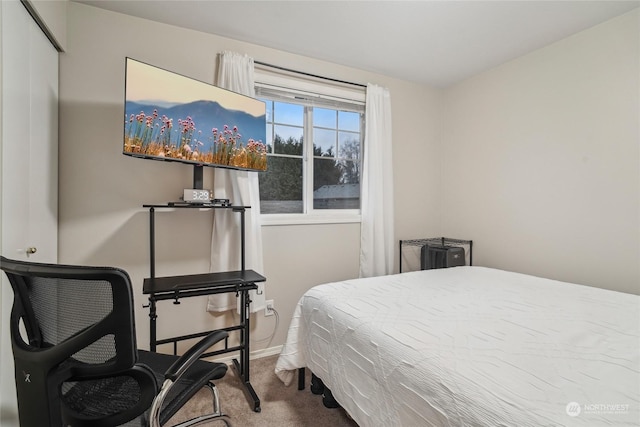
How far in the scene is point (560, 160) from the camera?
7.72 feet

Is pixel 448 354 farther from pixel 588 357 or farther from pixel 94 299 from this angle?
pixel 94 299

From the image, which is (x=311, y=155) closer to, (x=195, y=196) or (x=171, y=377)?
(x=195, y=196)

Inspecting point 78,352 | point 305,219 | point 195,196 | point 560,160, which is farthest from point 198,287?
point 560,160

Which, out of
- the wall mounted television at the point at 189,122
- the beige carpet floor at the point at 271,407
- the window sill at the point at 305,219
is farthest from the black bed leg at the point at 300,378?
the wall mounted television at the point at 189,122

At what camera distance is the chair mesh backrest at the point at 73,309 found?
0.89 metres

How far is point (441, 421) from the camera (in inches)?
36.3

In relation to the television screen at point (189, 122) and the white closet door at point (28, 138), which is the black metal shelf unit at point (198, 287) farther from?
the white closet door at point (28, 138)

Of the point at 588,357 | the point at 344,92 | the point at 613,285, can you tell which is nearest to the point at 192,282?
the point at 588,357

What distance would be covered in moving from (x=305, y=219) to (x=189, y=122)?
1.24m

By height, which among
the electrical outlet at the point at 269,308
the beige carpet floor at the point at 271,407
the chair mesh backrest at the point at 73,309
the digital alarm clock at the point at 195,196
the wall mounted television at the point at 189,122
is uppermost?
the wall mounted television at the point at 189,122

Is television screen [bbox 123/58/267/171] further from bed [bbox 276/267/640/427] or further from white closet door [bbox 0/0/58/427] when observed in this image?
bed [bbox 276/267/640/427]

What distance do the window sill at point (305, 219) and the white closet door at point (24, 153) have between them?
1.36 m

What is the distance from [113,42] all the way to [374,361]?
2512mm

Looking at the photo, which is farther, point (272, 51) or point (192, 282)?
point (272, 51)
